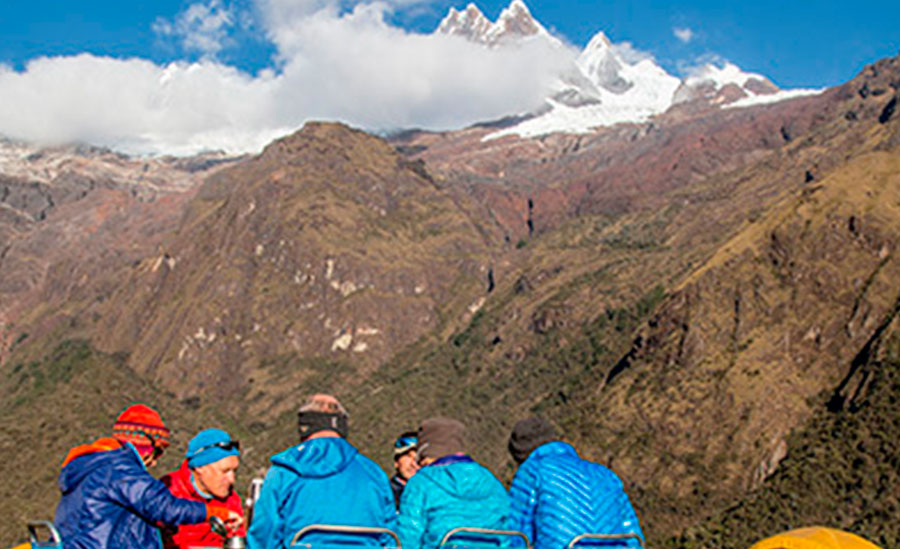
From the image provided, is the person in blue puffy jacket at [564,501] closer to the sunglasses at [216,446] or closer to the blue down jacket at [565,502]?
the blue down jacket at [565,502]

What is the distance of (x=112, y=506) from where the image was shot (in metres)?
9.55

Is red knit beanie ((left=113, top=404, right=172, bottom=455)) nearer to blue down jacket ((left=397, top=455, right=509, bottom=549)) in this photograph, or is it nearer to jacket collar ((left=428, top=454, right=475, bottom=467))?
blue down jacket ((left=397, top=455, right=509, bottom=549))

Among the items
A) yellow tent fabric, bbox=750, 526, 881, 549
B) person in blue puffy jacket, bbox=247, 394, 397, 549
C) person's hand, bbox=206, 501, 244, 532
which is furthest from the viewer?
person's hand, bbox=206, 501, 244, 532

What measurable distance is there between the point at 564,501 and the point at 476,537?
131 cm

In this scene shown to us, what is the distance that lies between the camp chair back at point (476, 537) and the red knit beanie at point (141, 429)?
3.78m

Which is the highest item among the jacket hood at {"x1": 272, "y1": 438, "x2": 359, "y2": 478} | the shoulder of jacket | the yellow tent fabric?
the jacket hood at {"x1": 272, "y1": 438, "x2": 359, "y2": 478}

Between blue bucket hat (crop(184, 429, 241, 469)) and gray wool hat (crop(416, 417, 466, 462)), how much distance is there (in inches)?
91.2

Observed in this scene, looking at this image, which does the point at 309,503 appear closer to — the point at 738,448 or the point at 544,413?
the point at 738,448

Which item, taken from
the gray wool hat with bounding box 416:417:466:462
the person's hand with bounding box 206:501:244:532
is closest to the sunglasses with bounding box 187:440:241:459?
the person's hand with bounding box 206:501:244:532

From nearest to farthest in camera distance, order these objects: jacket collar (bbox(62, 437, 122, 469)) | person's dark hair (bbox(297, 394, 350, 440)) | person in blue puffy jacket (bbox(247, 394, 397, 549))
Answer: person in blue puffy jacket (bbox(247, 394, 397, 549))
person's dark hair (bbox(297, 394, 350, 440))
jacket collar (bbox(62, 437, 122, 469))

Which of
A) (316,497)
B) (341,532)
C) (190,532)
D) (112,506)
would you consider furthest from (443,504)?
(112,506)

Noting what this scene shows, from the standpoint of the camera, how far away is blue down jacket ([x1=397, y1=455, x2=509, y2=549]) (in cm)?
1000

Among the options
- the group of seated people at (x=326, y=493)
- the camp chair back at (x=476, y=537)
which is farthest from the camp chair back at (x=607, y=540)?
the camp chair back at (x=476, y=537)

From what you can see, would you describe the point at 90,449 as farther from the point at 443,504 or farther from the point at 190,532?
the point at 443,504
